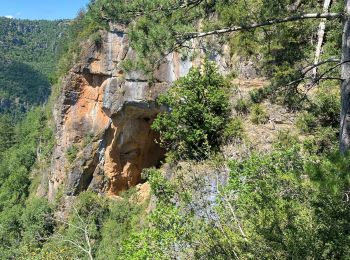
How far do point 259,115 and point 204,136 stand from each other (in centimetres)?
291

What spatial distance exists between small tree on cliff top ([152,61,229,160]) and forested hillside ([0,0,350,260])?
40 mm

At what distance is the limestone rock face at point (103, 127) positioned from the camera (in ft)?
62.7

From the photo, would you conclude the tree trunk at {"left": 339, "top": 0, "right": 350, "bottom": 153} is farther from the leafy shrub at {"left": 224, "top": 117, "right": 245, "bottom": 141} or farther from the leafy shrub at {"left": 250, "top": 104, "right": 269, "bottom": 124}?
the leafy shrub at {"left": 250, "top": 104, "right": 269, "bottom": 124}

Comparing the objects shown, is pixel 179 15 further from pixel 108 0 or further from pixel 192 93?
pixel 192 93

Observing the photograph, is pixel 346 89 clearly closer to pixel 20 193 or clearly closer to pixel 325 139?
pixel 325 139

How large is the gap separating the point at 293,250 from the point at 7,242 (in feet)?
74.0

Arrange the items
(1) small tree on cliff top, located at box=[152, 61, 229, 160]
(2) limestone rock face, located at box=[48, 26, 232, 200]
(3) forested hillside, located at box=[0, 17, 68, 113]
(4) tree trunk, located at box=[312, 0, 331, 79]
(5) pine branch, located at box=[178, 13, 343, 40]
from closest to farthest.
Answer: (5) pine branch, located at box=[178, 13, 343, 40], (4) tree trunk, located at box=[312, 0, 331, 79], (1) small tree on cliff top, located at box=[152, 61, 229, 160], (2) limestone rock face, located at box=[48, 26, 232, 200], (3) forested hillside, located at box=[0, 17, 68, 113]

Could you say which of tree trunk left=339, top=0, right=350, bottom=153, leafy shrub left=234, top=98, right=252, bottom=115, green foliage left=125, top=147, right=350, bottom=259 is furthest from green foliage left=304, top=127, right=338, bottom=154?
tree trunk left=339, top=0, right=350, bottom=153

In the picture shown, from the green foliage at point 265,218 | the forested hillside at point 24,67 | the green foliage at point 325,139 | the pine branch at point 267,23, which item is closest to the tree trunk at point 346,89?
the pine branch at point 267,23

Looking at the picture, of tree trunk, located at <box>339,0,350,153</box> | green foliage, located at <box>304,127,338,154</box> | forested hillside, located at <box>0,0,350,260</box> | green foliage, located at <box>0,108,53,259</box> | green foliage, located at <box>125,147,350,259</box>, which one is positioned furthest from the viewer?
green foliage, located at <box>0,108,53,259</box>

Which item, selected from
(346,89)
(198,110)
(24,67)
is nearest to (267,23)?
(346,89)

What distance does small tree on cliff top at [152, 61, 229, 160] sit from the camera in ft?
35.1

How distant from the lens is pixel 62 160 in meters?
22.8

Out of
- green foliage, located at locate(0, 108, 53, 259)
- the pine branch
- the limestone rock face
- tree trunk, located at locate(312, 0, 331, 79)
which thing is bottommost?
green foliage, located at locate(0, 108, 53, 259)
